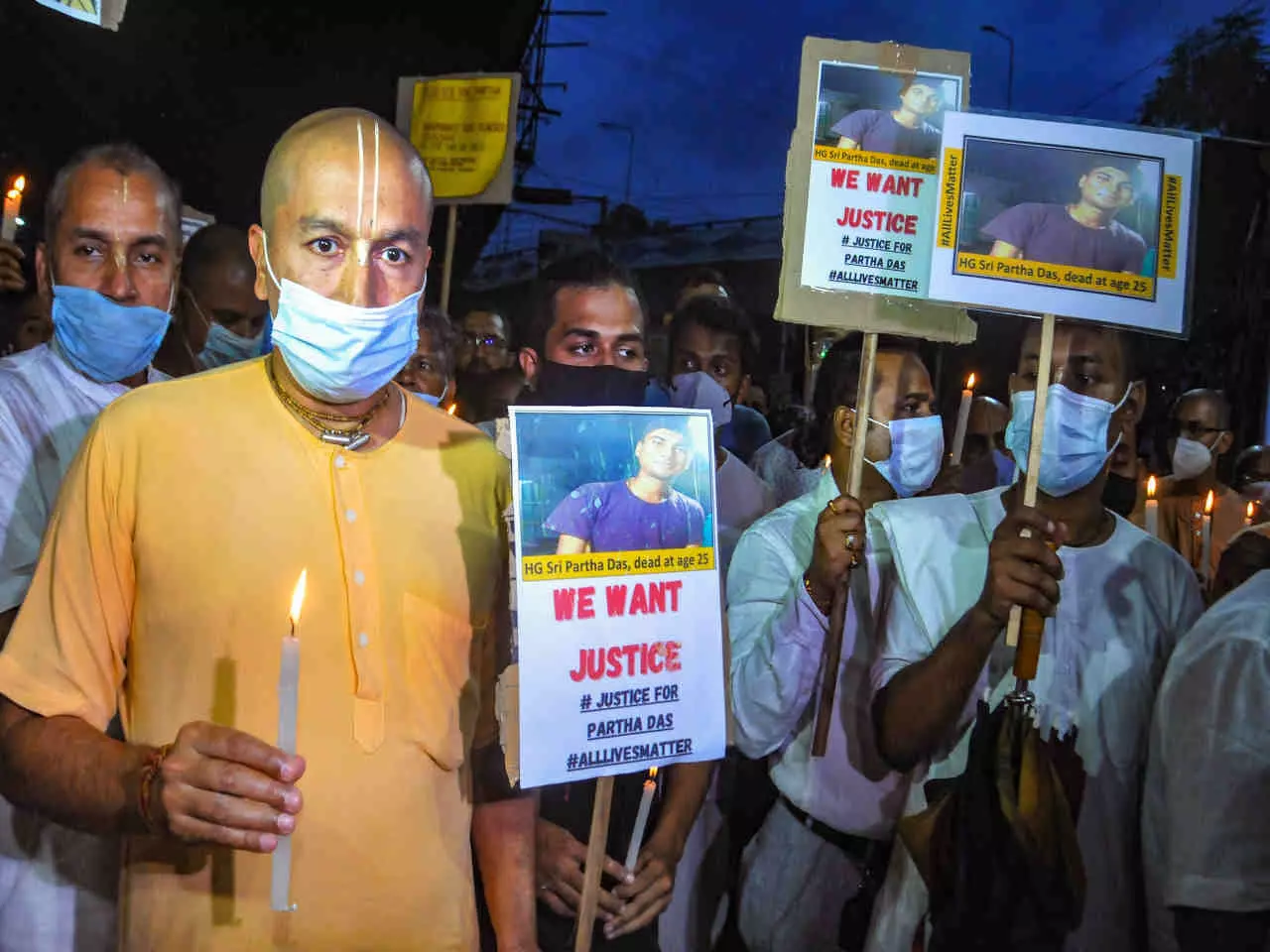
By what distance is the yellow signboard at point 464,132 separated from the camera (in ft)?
18.2

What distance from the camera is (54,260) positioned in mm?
2756

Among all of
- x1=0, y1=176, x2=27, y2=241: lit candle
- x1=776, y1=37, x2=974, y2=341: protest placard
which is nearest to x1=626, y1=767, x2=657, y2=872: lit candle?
x1=776, y1=37, x2=974, y2=341: protest placard

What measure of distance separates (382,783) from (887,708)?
4.21 ft

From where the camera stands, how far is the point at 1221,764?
205 centimetres

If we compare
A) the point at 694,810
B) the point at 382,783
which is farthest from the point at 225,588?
the point at 694,810

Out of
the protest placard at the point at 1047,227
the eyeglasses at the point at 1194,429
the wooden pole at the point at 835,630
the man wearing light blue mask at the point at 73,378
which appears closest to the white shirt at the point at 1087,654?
the wooden pole at the point at 835,630

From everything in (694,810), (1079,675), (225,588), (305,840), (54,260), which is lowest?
(694,810)

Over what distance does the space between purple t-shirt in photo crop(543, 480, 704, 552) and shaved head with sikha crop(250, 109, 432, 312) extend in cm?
51

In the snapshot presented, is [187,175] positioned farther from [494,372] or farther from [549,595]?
[549,595]

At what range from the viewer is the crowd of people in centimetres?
178

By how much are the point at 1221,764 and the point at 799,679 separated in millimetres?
989

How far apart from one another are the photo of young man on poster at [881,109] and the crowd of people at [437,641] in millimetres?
706

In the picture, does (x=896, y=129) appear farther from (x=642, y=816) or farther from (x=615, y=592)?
(x=642, y=816)

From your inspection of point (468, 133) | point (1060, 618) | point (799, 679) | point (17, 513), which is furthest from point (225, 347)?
point (1060, 618)
